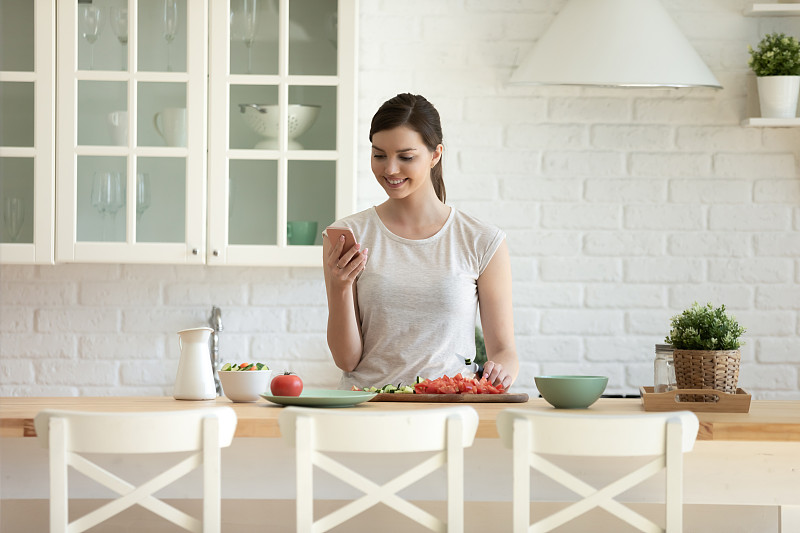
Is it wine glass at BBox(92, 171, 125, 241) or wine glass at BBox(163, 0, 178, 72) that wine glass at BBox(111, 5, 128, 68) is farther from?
wine glass at BBox(92, 171, 125, 241)

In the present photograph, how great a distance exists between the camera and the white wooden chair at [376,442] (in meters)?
1.57

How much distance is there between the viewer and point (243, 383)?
2.09 meters

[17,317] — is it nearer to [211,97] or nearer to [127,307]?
[127,307]

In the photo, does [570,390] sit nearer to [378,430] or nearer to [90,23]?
[378,430]

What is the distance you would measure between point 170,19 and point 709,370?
80.0 inches

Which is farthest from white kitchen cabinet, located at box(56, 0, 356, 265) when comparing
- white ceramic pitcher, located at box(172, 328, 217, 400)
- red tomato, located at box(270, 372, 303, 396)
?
red tomato, located at box(270, 372, 303, 396)

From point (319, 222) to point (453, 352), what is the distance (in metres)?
0.83

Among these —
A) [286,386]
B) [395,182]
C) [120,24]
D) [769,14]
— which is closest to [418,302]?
[395,182]

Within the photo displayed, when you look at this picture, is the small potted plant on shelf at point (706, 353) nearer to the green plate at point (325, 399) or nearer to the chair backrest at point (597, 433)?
the chair backrest at point (597, 433)

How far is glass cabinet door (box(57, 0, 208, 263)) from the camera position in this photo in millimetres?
3070

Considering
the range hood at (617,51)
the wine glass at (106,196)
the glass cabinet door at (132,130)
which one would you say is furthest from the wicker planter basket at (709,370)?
the wine glass at (106,196)

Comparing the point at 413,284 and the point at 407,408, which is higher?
the point at 413,284

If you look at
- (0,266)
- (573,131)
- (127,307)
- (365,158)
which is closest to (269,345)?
(127,307)

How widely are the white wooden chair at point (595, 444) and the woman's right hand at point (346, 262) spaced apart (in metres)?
0.74
